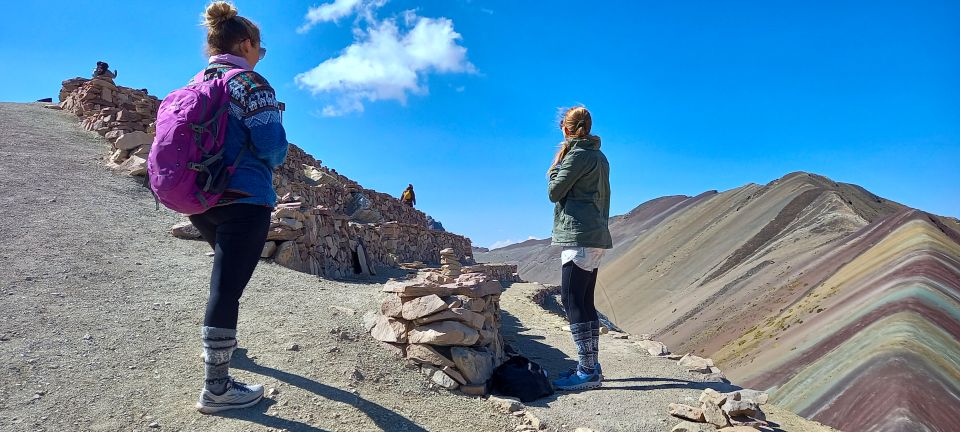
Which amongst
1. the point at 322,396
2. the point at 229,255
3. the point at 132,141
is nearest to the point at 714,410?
the point at 322,396

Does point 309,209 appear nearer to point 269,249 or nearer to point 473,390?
point 269,249

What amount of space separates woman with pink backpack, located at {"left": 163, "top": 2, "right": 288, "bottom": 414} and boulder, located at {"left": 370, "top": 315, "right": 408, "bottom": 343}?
4.40ft

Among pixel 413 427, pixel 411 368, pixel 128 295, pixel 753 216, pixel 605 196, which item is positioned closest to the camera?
pixel 413 427

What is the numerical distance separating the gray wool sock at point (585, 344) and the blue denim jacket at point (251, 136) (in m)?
2.31

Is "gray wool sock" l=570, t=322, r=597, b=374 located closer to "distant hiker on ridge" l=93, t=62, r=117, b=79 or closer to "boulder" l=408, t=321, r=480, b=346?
"boulder" l=408, t=321, r=480, b=346

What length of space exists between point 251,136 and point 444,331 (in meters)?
1.87

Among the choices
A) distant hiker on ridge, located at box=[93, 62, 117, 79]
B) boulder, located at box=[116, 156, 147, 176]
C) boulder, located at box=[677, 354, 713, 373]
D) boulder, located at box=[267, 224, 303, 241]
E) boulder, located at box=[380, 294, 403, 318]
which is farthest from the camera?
distant hiker on ridge, located at box=[93, 62, 117, 79]

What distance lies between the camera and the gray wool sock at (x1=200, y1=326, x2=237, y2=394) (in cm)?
257

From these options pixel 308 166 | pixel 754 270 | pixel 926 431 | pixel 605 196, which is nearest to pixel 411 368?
pixel 605 196

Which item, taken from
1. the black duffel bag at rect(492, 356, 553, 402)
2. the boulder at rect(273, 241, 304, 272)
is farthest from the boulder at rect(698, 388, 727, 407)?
the boulder at rect(273, 241, 304, 272)

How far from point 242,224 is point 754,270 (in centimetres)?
2169

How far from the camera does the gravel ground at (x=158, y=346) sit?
277cm

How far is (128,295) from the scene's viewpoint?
4.30 meters

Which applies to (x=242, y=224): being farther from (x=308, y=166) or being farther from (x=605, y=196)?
(x=308, y=166)
